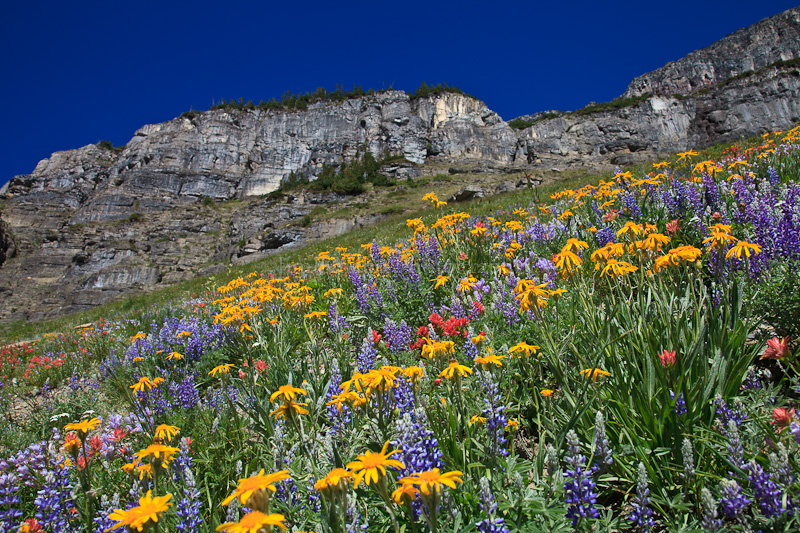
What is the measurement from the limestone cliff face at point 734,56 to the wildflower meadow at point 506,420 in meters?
90.0

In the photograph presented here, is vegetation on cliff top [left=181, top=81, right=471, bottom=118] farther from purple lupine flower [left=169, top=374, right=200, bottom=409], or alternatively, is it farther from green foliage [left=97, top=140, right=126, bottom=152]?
purple lupine flower [left=169, top=374, right=200, bottom=409]

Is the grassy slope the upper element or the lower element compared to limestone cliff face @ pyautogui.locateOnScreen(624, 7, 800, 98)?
lower

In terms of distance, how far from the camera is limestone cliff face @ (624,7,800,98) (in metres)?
78.0

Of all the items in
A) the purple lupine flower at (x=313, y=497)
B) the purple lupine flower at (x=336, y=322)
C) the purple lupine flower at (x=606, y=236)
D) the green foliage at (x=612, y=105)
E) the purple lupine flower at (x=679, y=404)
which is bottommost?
the purple lupine flower at (x=313, y=497)

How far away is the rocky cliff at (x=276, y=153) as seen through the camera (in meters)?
47.5

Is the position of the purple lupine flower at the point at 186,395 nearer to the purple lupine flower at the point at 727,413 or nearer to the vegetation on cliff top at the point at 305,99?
the purple lupine flower at the point at 727,413

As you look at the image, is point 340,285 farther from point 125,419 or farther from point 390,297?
point 125,419

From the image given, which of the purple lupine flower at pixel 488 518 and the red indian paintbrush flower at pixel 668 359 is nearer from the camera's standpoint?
the purple lupine flower at pixel 488 518

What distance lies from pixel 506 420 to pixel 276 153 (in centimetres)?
9837

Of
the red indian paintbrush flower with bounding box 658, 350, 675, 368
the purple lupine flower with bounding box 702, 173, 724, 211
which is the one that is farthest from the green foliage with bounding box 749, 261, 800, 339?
the purple lupine flower with bounding box 702, 173, 724, 211

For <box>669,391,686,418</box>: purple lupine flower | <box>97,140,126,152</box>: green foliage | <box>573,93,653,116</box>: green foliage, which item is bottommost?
<box>669,391,686,418</box>: purple lupine flower

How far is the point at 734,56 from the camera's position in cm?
8481

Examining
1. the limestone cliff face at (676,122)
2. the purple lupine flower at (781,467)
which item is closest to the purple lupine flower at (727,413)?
the purple lupine flower at (781,467)

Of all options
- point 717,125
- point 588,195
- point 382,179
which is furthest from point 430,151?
point 588,195
